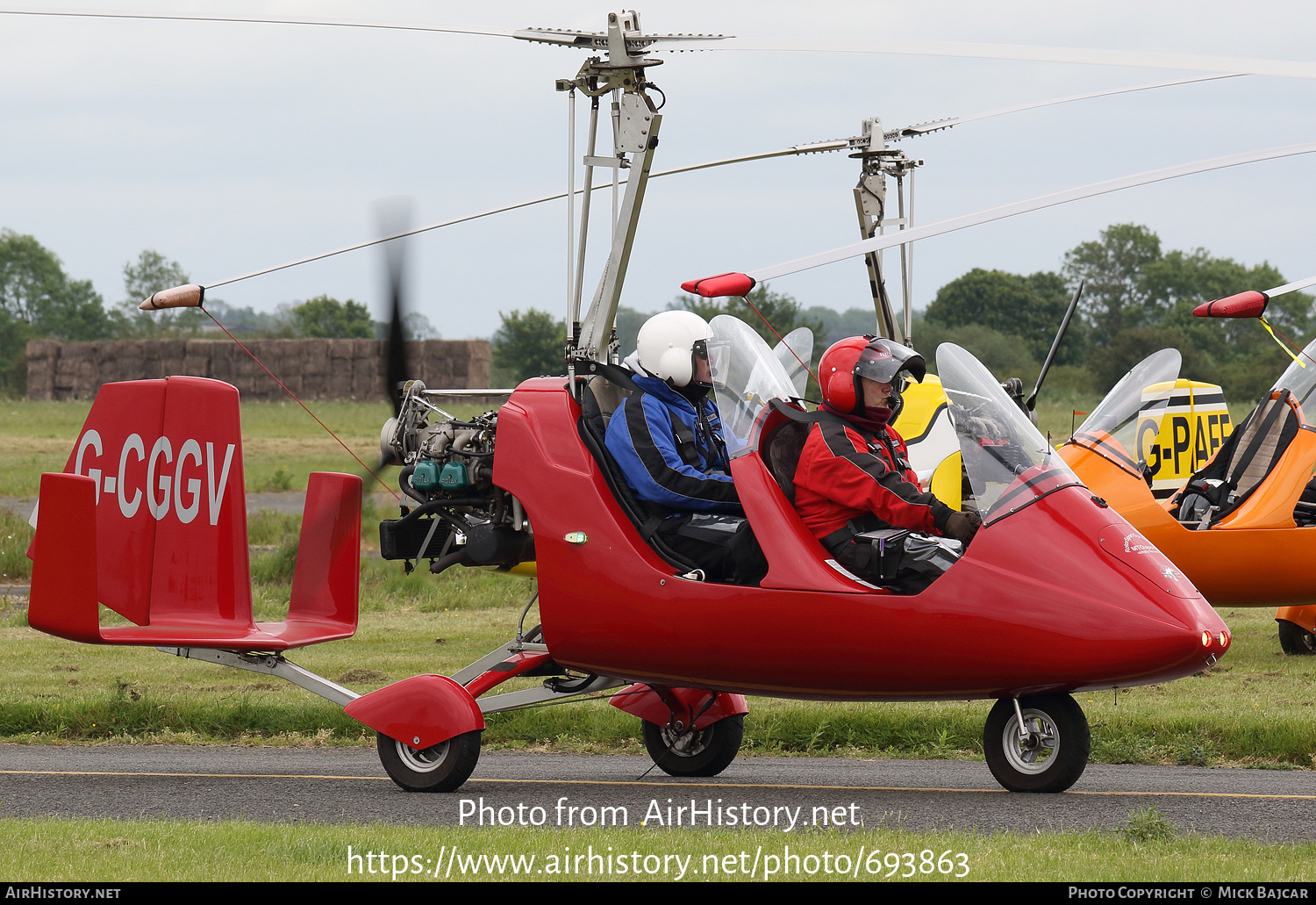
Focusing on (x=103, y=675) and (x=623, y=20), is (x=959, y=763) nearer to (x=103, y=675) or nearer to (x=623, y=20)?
(x=623, y=20)

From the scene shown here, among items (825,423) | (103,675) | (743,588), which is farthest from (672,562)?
(103,675)

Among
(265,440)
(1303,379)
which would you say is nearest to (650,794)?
(1303,379)

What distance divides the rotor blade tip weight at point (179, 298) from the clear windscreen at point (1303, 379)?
718cm

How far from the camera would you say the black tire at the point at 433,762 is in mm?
6848

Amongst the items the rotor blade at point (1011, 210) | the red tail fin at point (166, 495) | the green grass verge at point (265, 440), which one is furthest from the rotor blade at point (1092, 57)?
the green grass verge at point (265, 440)

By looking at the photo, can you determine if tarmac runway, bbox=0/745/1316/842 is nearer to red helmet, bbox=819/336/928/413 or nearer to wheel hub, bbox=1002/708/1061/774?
wheel hub, bbox=1002/708/1061/774

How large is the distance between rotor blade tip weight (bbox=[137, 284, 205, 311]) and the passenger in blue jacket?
2.08 m

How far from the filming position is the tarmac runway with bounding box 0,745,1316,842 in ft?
19.3

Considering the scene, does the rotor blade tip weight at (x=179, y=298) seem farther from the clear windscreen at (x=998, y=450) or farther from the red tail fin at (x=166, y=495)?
the clear windscreen at (x=998, y=450)

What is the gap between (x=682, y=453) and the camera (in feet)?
22.4

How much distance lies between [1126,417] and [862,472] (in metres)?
4.90

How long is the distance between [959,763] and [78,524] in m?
4.50

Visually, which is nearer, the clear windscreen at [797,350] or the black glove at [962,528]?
the black glove at [962,528]

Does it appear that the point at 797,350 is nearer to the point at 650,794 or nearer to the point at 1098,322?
the point at 650,794
